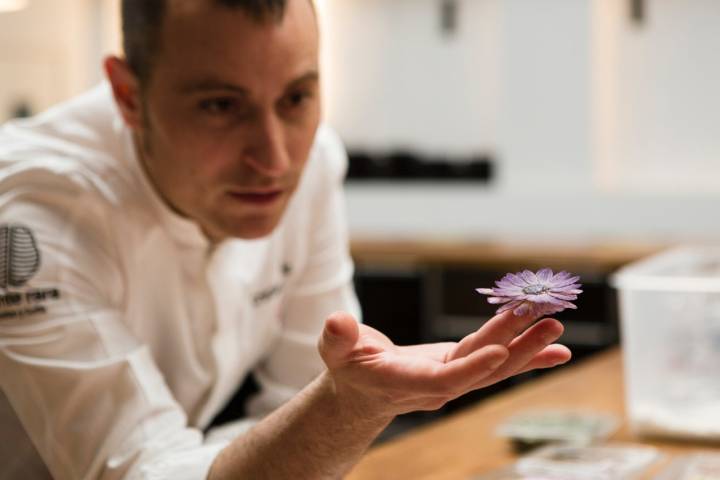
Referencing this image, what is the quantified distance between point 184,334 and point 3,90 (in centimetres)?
366

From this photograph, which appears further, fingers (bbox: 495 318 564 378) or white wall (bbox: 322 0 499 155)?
white wall (bbox: 322 0 499 155)

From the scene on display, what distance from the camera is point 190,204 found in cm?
105

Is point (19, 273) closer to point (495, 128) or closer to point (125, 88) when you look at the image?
point (125, 88)

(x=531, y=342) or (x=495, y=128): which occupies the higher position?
(x=531, y=342)

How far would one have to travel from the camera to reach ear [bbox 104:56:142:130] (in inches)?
40.3

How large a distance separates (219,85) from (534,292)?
409mm

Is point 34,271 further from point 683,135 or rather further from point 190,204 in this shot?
point 683,135

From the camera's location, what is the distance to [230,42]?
0.93 m

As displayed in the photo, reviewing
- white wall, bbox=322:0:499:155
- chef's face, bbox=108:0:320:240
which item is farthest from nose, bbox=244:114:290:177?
white wall, bbox=322:0:499:155

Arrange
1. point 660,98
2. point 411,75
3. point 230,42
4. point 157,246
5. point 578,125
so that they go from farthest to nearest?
point 411,75, point 660,98, point 578,125, point 157,246, point 230,42

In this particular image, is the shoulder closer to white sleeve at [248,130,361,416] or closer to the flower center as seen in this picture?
white sleeve at [248,130,361,416]

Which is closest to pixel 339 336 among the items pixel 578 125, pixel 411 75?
pixel 578 125

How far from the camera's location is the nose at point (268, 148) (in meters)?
0.94

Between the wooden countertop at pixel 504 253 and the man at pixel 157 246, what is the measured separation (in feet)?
7.83
